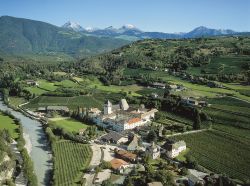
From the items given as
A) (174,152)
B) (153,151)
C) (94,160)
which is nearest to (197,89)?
(174,152)

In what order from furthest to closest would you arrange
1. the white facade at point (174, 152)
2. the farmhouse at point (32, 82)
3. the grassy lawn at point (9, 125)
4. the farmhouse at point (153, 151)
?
the farmhouse at point (32, 82) < the grassy lawn at point (9, 125) < the white facade at point (174, 152) < the farmhouse at point (153, 151)

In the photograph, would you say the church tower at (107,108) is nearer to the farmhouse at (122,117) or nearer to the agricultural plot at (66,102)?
the farmhouse at (122,117)

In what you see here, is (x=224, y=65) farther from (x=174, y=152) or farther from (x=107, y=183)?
(x=107, y=183)

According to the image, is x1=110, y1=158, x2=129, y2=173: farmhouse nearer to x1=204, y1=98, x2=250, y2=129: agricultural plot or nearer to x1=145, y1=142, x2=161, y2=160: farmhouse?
x1=145, y1=142, x2=161, y2=160: farmhouse

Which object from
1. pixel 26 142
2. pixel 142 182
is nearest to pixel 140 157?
pixel 142 182

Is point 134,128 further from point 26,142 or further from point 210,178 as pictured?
point 210,178

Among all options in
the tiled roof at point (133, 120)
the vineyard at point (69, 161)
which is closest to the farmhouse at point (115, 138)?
the vineyard at point (69, 161)

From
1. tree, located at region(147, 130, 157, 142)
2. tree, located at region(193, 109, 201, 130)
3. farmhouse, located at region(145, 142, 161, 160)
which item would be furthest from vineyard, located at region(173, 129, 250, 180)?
farmhouse, located at region(145, 142, 161, 160)
